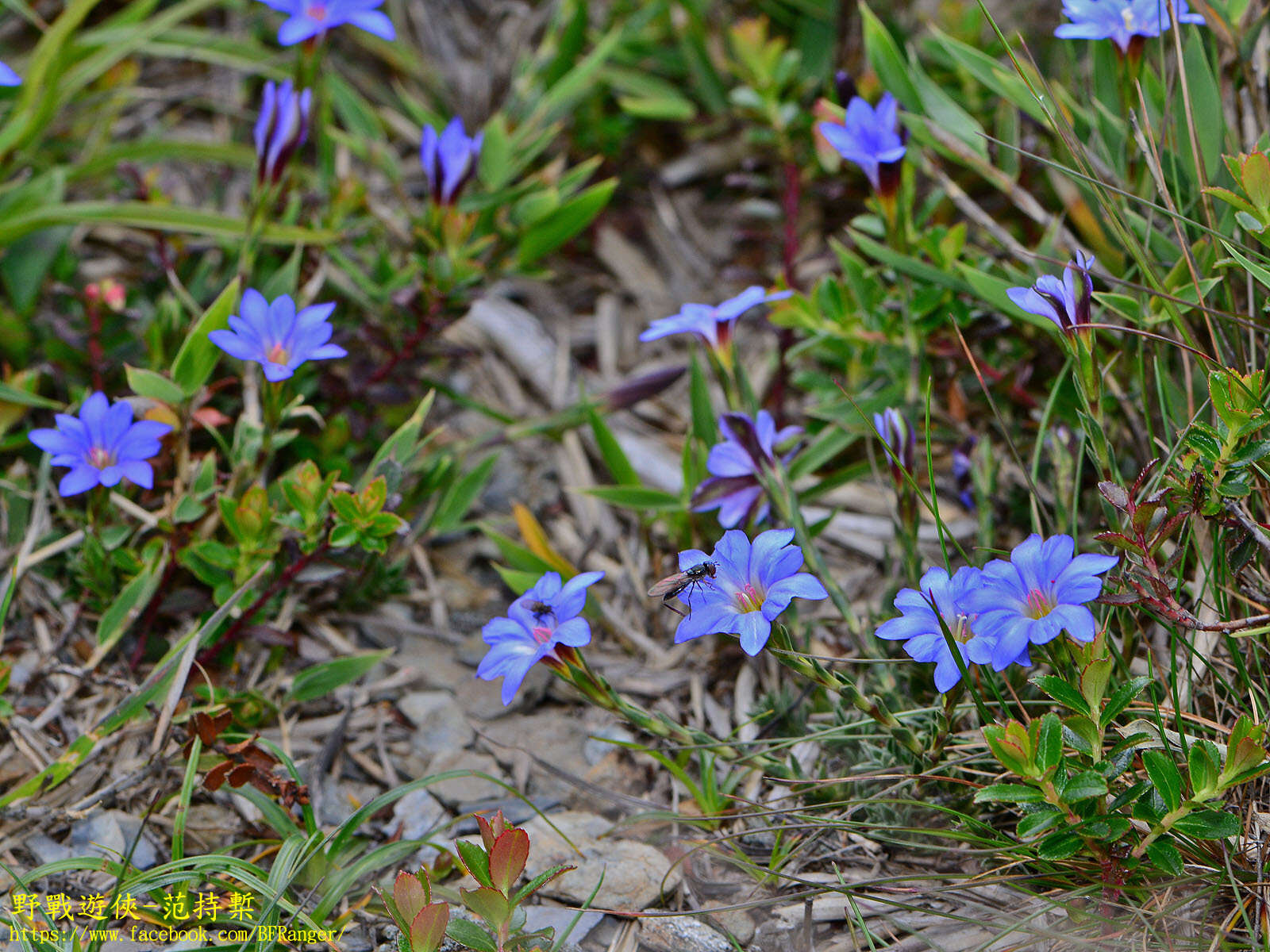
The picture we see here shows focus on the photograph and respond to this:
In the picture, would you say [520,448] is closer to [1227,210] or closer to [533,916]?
[533,916]

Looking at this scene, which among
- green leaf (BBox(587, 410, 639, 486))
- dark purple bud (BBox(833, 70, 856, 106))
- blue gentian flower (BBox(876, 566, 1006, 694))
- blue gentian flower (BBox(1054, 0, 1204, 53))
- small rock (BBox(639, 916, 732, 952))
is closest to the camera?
blue gentian flower (BBox(876, 566, 1006, 694))

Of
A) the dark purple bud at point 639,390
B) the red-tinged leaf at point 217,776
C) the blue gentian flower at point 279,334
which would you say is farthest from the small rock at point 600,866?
the dark purple bud at point 639,390

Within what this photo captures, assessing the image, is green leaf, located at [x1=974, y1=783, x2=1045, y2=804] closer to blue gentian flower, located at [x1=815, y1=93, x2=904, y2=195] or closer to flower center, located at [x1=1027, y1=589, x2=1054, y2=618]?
flower center, located at [x1=1027, y1=589, x2=1054, y2=618]

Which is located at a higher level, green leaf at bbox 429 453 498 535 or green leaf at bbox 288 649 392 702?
green leaf at bbox 429 453 498 535

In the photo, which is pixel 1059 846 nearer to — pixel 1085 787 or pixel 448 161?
pixel 1085 787

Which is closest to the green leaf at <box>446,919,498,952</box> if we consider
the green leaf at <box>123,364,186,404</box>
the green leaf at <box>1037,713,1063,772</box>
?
the green leaf at <box>1037,713,1063,772</box>

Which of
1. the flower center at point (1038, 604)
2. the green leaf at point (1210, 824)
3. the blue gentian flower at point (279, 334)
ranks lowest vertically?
the green leaf at point (1210, 824)

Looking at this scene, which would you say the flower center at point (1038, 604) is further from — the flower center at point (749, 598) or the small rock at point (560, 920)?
the small rock at point (560, 920)
